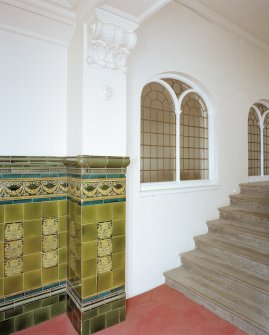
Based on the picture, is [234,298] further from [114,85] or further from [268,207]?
[114,85]

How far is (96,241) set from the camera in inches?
86.1

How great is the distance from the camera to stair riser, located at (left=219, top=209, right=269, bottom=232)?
308 cm

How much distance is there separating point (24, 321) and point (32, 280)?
1.13ft

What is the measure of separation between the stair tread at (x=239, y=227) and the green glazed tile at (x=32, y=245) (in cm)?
228

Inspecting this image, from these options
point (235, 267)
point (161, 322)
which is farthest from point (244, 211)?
point (161, 322)

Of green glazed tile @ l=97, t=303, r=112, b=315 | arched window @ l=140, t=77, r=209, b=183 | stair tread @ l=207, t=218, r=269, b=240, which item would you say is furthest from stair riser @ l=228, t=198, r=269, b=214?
green glazed tile @ l=97, t=303, r=112, b=315

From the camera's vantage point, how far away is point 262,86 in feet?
14.9

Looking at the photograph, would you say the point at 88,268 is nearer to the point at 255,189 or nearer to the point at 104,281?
the point at 104,281

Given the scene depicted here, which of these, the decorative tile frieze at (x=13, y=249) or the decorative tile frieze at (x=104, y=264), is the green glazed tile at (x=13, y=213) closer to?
the decorative tile frieze at (x=13, y=249)

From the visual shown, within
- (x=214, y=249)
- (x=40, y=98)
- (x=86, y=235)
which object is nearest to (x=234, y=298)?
(x=214, y=249)

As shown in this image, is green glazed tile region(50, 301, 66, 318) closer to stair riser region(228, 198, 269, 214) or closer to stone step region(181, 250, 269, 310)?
stone step region(181, 250, 269, 310)

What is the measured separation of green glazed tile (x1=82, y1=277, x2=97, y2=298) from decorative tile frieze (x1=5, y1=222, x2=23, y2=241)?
27.4 inches

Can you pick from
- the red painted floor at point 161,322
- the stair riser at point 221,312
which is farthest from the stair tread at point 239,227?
the red painted floor at point 161,322

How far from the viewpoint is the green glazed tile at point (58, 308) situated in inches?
93.0
